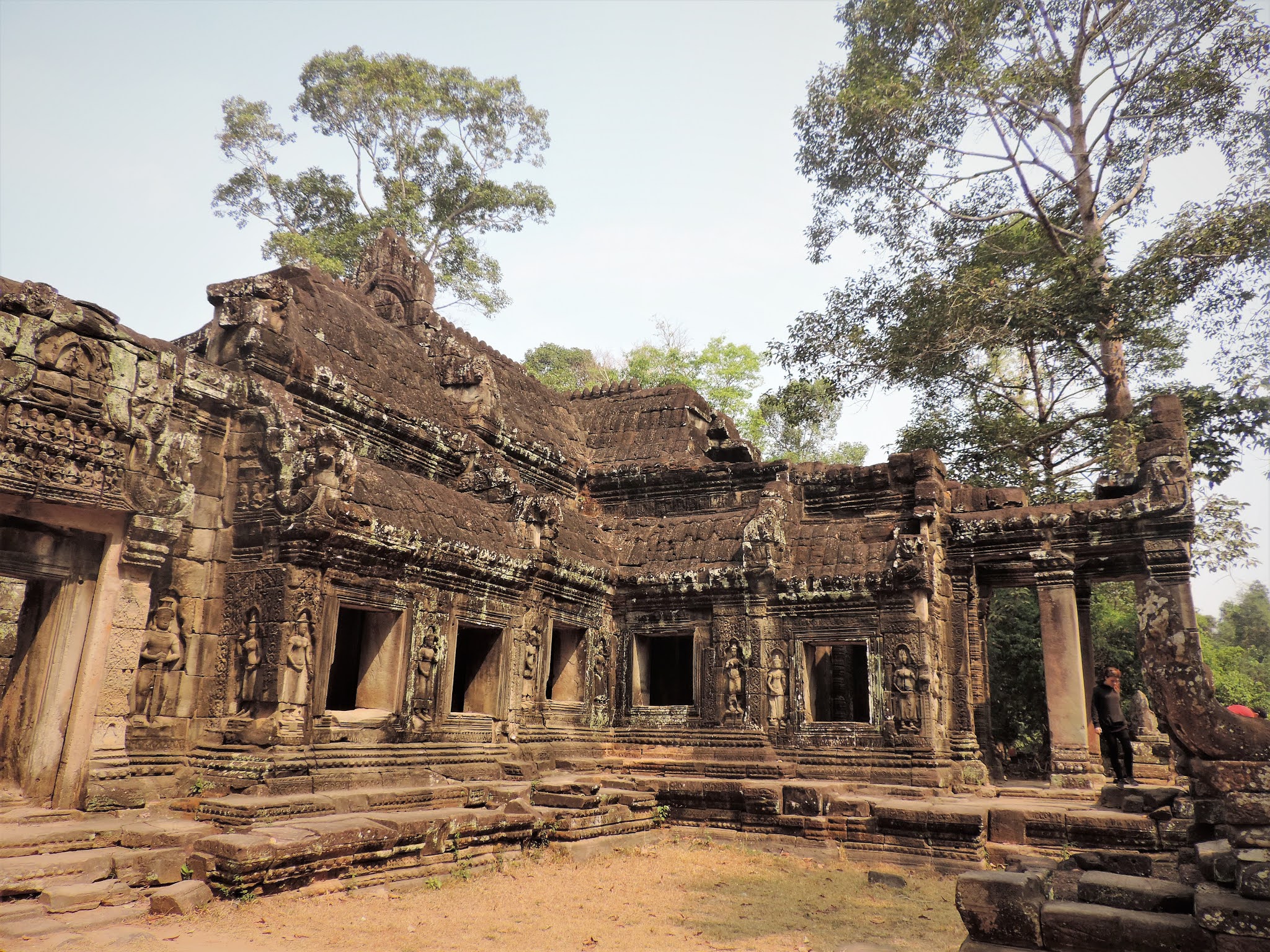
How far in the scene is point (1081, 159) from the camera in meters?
19.5

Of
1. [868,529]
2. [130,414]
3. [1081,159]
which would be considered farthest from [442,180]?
[130,414]

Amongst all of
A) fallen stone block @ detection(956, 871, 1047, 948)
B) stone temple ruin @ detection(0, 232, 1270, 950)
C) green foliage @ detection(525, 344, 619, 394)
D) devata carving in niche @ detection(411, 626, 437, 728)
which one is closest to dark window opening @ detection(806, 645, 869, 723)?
stone temple ruin @ detection(0, 232, 1270, 950)

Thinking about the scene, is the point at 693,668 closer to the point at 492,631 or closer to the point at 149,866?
the point at 492,631

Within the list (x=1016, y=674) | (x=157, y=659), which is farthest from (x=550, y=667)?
(x=1016, y=674)

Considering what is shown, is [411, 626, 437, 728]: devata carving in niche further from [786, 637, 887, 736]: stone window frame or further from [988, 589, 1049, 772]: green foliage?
[988, 589, 1049, 772]: green foliage

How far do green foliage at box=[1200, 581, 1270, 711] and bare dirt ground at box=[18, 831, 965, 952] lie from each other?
3.99m

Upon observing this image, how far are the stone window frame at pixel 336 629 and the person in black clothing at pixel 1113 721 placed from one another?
7593 mm

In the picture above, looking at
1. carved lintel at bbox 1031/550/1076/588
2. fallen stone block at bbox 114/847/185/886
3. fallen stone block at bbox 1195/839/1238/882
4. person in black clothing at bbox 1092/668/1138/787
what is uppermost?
carved lintel at bbox 1031/550/1076/588

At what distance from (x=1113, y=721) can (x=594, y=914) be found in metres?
6.51

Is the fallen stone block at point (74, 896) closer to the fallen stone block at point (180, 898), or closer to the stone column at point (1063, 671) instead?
the fallen stone block at point (180, 898)

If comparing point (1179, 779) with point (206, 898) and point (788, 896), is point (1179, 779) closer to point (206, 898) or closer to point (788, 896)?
point (788, 896)

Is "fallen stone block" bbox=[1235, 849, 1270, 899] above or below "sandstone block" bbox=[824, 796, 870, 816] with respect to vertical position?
above

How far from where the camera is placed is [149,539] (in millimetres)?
7383

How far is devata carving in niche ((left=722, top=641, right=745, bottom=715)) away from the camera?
12.0 meters
